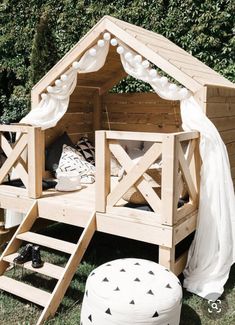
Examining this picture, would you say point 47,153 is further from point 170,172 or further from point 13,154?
point 170,172

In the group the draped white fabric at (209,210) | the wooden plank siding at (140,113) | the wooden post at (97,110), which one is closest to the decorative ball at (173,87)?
the draped white fabric at (209,210)

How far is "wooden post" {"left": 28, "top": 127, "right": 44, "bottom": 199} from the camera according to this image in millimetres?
3953

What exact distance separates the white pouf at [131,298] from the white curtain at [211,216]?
917mm

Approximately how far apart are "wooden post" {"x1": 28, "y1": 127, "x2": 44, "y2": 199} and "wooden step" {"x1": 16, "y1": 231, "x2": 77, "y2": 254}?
1.77 ft

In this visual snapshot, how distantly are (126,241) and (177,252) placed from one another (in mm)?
721

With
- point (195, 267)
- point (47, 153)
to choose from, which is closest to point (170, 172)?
point (195, 267)

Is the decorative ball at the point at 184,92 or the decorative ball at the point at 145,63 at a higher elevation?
the decorative ball at the point at 145,63

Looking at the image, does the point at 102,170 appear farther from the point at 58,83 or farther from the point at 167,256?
the point at 58,83

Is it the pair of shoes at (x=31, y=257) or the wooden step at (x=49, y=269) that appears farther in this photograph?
the pair of shoes at (x=31, y=257)

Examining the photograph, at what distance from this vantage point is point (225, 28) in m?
7.14

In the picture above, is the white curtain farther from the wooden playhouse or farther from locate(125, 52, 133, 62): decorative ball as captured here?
locate(125, 52, 133, 62): decorative ball

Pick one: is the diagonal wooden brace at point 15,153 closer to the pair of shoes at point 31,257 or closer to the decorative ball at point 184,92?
the pair of shoes at point 31,257

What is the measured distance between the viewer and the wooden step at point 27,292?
3068 mm

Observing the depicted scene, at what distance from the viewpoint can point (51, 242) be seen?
3.46 m
